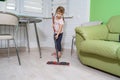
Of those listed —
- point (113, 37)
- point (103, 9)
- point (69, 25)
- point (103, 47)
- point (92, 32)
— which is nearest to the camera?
point (103, 47)

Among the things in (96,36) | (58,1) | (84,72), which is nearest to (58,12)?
(58,1)

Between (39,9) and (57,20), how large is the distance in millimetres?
991

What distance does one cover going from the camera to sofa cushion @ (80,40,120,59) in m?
1.53

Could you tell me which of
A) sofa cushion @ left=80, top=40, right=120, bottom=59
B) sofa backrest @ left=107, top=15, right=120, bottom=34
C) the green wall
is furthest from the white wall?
sofa cushion @ left=80, top=40, right=120, bottom=59

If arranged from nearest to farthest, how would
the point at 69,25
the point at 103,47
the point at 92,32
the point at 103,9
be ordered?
the point at 103,47
the point at 92,32
the point at 103,9
the point at 69,25

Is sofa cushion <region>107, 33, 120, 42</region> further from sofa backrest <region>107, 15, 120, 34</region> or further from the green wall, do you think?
the green wall

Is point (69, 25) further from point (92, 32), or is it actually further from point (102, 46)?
point (102, 46)

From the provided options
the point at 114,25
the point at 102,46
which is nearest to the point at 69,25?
the point at 114,25

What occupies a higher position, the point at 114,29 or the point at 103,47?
the point at 114,29

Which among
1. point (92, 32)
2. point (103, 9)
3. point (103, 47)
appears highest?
point (103, 9)

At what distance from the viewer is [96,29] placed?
2.28 metres

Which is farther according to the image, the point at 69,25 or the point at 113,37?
the point at 69,25

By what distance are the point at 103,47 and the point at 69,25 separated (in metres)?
1.94

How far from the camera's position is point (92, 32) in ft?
7.10
